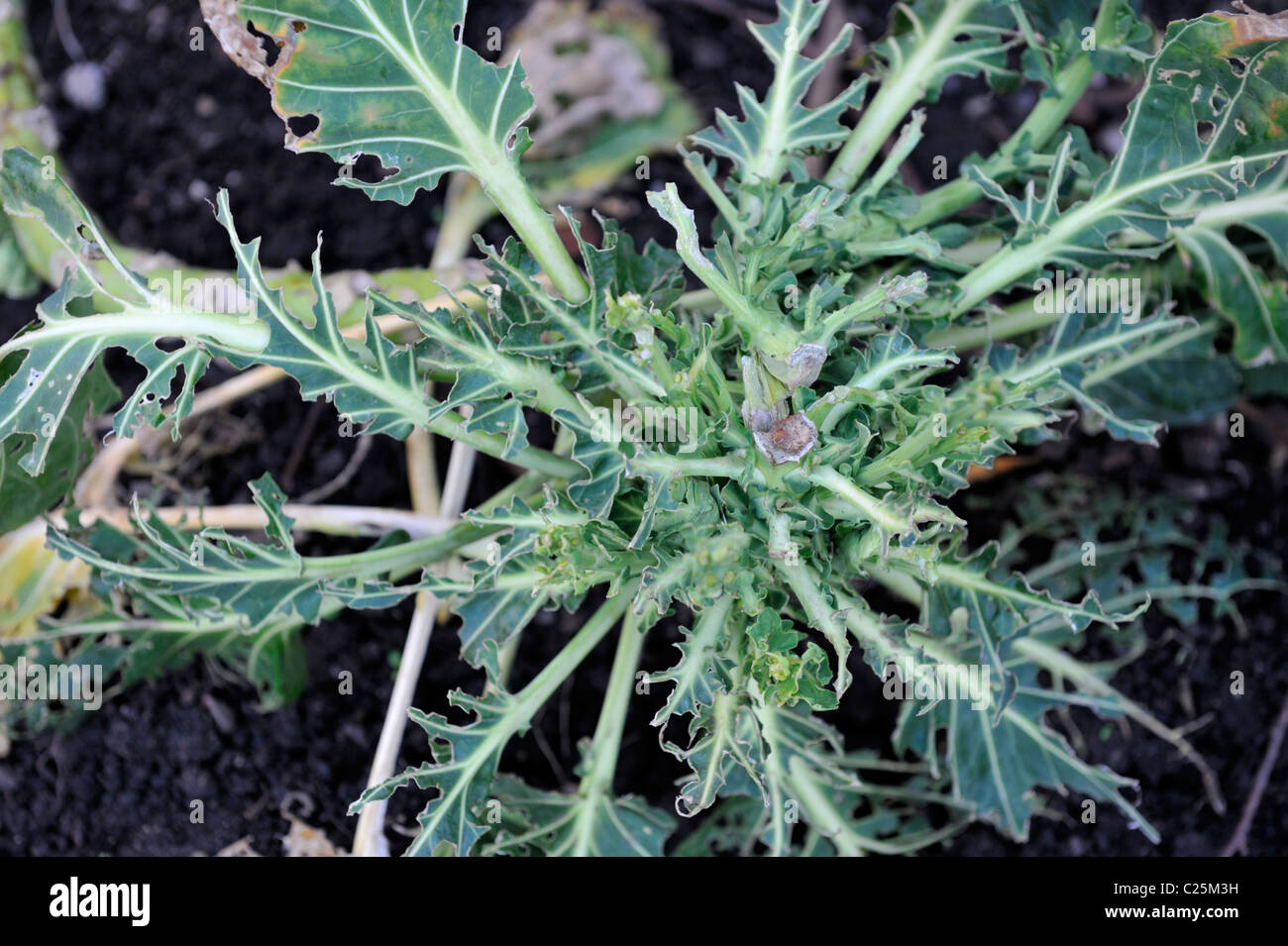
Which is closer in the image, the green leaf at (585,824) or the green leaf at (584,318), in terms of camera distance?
the green leaf at (584,318)

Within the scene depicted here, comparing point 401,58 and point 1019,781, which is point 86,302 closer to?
point 401,58

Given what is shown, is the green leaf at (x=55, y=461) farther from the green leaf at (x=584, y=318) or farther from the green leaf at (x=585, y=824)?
the green leaf at (x=585, y=824)

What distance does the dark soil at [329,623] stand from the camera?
231cm

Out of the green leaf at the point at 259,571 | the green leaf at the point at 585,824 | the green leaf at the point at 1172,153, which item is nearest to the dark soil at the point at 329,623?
the green leaf at the point at 585,824

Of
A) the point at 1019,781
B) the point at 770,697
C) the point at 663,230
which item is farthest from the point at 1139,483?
the point at 770,697

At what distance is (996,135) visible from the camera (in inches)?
107

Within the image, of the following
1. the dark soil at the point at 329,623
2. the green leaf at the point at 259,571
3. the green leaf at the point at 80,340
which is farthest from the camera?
the dark soil at the point at 329,623

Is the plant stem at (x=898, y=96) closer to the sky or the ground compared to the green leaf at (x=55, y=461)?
closer to the sky

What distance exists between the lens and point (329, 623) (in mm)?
2379

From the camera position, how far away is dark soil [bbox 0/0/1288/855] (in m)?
2.31

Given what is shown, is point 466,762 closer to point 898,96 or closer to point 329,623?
point 329,623
